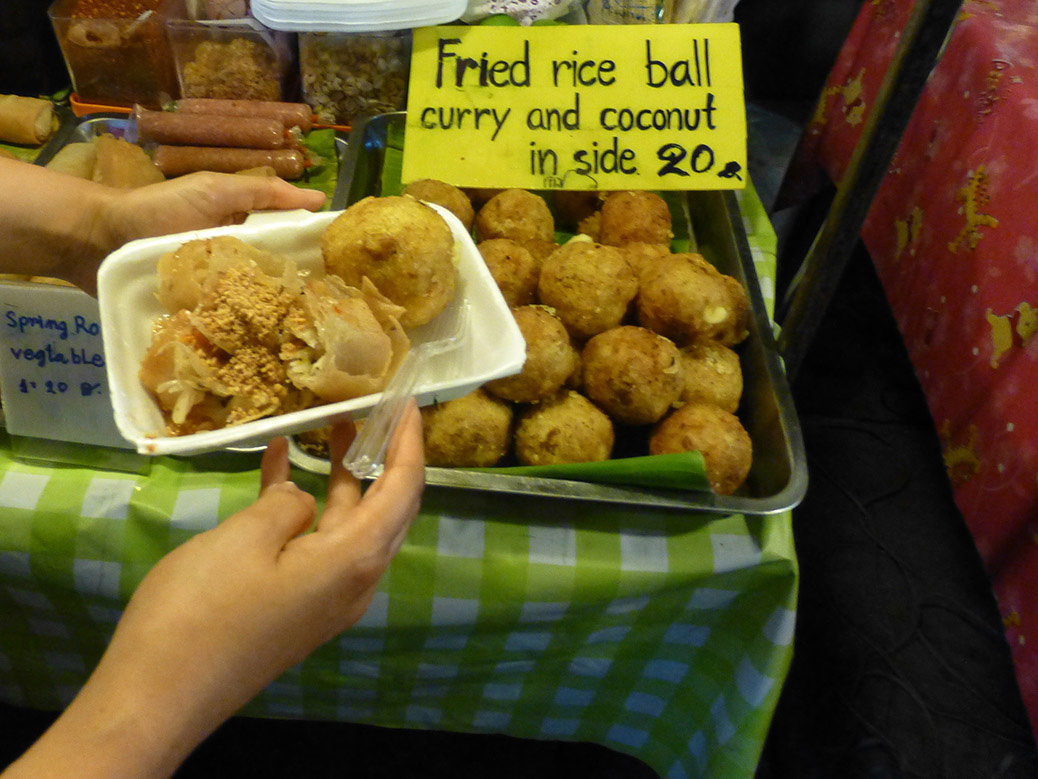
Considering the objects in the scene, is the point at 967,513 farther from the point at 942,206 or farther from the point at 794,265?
the point at 794,265

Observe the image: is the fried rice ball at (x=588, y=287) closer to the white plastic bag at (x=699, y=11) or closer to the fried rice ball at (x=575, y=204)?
the fried rice ball at (x=575, y=204)

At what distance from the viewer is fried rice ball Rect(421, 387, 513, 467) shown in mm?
1188

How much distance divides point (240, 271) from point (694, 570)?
0.84 m

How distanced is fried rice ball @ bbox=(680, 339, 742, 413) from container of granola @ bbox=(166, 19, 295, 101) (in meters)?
1.31

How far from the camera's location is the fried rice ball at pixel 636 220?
152cm

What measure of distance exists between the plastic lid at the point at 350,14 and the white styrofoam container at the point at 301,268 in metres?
0.78

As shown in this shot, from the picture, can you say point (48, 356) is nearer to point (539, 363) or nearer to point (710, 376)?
point (539, 363)

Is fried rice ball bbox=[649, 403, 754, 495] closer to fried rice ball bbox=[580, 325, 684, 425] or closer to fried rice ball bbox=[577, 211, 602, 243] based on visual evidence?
fried rice ball bbox=[580, 325, 684, 425]

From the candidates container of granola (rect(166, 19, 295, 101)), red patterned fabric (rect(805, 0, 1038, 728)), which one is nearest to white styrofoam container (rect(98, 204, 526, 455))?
container of granola (rect(166, 19, 295, 101))

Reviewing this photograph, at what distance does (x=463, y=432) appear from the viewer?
119 centimetres

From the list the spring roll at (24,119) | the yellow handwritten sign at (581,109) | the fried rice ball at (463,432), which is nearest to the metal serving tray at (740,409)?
the fried rice ball at (463,432)

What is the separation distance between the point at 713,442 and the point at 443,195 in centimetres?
78

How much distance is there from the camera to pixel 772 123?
11.2 feet

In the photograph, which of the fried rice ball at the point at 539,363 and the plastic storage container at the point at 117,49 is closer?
the fried rice ball at the point at 539,363
